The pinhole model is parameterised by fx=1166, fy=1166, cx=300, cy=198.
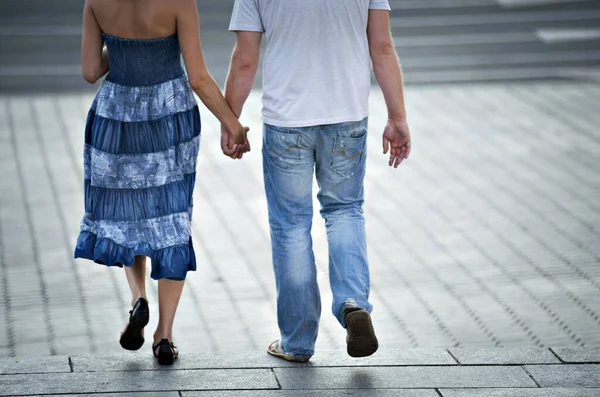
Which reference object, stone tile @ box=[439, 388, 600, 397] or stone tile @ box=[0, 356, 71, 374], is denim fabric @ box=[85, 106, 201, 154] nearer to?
stone tile @ box=[0, 356, 71, 374]

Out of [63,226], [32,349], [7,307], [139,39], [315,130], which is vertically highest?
[139,39]

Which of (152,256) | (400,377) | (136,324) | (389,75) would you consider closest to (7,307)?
(136,324)

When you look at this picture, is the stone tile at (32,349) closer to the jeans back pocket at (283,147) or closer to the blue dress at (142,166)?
the blue dress at (142,166)

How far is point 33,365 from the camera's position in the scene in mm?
4770

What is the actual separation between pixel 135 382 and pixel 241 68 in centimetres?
134

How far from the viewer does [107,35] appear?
15.7 feet

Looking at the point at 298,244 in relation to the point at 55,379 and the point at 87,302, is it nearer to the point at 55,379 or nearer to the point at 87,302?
the point at 55,379

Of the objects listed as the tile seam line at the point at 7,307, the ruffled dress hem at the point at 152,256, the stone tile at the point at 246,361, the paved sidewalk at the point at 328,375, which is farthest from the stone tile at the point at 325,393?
the tile seam line at the point at 7,307

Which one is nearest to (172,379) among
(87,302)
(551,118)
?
(87,302)

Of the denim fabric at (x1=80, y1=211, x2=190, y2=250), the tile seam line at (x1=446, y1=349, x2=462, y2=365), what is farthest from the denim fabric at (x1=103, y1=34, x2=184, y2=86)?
the tile seam line at (x1=446, y1=349, x2=462, y2=365)

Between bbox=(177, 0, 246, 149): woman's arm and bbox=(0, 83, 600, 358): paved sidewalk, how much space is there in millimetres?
1244

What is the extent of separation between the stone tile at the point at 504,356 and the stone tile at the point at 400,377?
3.6 inches

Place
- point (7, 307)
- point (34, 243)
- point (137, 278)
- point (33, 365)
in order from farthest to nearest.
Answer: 1. point (34, 243)
2. point (7, 307)
3. point (137, 278)
4. point (33, 365)

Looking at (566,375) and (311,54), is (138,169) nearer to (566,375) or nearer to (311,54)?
(311,54)
